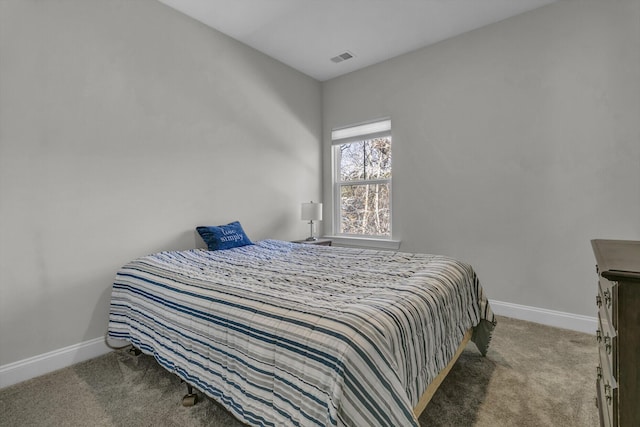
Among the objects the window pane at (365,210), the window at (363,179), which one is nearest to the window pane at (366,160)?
the window at (363,179)

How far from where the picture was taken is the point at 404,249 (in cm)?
358

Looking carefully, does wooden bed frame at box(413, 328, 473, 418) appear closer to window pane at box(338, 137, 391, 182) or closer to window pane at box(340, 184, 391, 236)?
window pane at box(340, 184, 391, 236)

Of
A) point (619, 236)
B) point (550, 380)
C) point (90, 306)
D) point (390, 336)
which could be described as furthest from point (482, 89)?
point (90, 306)

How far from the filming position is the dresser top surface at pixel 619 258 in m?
→ 0.77

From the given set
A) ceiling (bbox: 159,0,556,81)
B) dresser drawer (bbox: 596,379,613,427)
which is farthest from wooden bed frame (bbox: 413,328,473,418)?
ceiling (bbox: 159,0,556,81)

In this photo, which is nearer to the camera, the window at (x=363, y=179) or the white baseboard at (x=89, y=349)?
the white baseboard at (x=89, y=349)

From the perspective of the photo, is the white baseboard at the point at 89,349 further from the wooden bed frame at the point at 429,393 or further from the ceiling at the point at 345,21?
the ceiling at the point at 345,21

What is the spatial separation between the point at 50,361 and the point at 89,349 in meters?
0.22

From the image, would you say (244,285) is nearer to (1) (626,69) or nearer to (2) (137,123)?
(2) (137,123)

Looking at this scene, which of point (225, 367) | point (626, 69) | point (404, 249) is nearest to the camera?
point (225, 367)

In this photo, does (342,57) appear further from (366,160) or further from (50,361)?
(50,361)

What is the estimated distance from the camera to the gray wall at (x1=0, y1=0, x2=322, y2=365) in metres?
1.94

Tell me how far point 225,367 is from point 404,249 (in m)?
2.71

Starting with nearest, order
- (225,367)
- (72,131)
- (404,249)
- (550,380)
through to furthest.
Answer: (225,367), (550,380), (72,131), (404,249)
